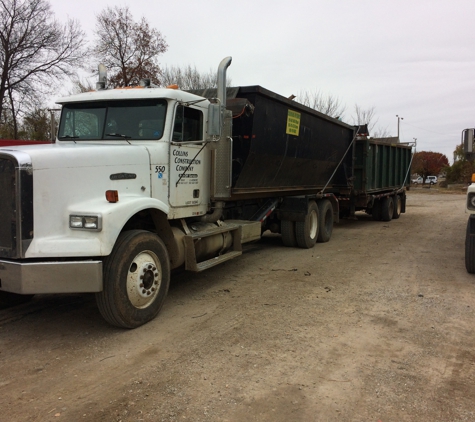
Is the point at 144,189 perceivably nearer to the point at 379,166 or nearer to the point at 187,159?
the point at 187,159

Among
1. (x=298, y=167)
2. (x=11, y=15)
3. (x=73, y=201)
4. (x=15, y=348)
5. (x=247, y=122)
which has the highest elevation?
(x=11, y=15)

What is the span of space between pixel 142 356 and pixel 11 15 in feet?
69.6

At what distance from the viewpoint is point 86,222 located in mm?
4004

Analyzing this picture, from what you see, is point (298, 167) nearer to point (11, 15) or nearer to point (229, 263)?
point (229, 263)

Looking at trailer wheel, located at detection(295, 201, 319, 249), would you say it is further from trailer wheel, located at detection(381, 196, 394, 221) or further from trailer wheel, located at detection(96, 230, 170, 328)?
trailer wheel, located at detection(381, 196, 394, 221)

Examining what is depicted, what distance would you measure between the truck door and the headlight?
60.5 inches

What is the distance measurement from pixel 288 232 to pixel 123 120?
5051mm

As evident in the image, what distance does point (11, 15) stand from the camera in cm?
1941

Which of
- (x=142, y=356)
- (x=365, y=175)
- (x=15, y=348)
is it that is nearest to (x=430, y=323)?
(x=142, y=356)

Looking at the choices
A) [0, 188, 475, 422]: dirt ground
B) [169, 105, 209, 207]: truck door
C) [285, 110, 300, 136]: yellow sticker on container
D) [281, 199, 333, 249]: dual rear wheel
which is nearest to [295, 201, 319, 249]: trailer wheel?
[281, 199, 333, 249]: dual rear wheel

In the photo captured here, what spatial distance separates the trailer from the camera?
392cm

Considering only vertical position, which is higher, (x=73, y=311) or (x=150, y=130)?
(x=150, y=130)

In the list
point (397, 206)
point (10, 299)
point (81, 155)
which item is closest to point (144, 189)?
point (81, 155)

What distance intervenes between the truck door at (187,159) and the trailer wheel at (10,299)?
2.24 meters
